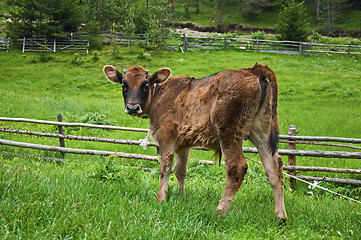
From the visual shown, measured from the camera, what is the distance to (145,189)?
475cm

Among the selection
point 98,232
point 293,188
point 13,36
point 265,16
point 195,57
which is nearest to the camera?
point 98,232

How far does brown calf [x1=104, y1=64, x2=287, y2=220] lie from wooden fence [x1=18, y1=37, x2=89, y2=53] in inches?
1237

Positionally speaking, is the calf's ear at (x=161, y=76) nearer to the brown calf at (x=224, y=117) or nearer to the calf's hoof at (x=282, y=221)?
the brown calf at (x=224, y=117)

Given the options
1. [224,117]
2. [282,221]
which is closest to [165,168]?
[224,117]

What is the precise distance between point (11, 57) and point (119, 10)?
58.0 feet

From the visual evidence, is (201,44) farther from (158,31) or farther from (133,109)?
(133,109)

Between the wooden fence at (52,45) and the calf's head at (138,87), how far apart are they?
31117 millimetres

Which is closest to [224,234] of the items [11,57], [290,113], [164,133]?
[164,133]

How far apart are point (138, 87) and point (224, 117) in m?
1.50

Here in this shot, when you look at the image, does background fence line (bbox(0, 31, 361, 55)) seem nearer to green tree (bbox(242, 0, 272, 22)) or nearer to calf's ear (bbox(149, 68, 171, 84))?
green tree (bbox(242, 0, 272, 22))

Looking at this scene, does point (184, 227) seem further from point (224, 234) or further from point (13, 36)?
point (13, 36)

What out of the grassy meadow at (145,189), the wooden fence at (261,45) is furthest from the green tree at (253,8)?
the grassy meadow at (145,189)

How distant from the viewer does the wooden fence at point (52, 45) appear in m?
35.0

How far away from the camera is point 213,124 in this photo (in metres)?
4.57
